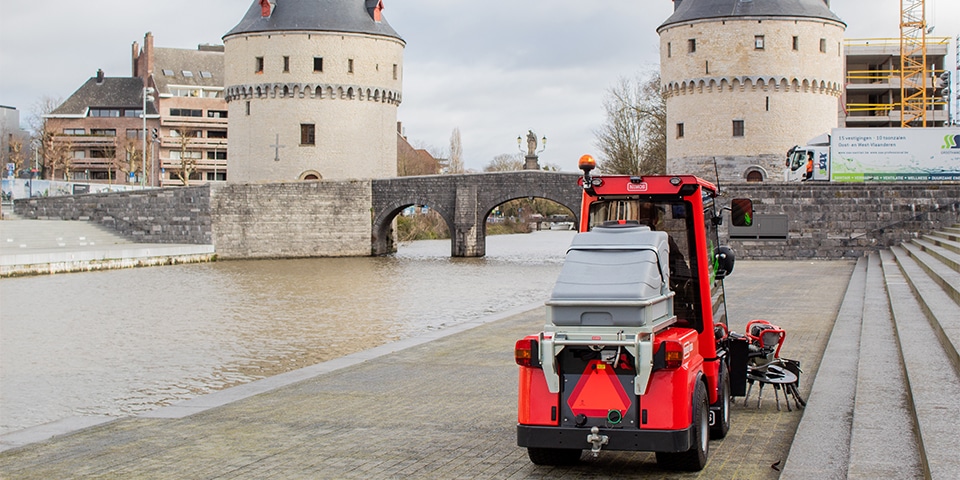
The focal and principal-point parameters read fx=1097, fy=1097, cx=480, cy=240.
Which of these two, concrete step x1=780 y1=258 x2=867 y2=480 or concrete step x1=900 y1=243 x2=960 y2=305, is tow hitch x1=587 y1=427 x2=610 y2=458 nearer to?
concrete step x1=780 y1=258 x2=867 y2=480

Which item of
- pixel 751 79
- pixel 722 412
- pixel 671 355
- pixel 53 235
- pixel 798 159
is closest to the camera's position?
pixel 671 355

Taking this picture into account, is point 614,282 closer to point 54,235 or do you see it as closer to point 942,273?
point 942,273

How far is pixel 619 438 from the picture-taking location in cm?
634

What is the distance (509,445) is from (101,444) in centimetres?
300

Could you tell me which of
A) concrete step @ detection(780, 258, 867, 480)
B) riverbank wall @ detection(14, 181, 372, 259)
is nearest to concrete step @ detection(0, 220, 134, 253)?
riverbank wall @ detection(14, 181, 372, 259)

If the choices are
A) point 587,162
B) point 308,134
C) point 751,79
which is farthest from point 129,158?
point 587,162

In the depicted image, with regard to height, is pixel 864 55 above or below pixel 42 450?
above

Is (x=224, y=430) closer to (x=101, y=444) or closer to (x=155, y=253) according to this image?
(x=101, y=444)

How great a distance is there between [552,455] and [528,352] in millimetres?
717

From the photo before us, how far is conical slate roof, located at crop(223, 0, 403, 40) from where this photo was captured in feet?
160

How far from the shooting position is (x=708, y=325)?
7312mm

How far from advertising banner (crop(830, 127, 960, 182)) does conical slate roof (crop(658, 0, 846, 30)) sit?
10154 millimetres

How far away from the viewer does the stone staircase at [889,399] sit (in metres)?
6.06

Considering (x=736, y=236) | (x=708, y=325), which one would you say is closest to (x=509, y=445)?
(x=708, y=325)
